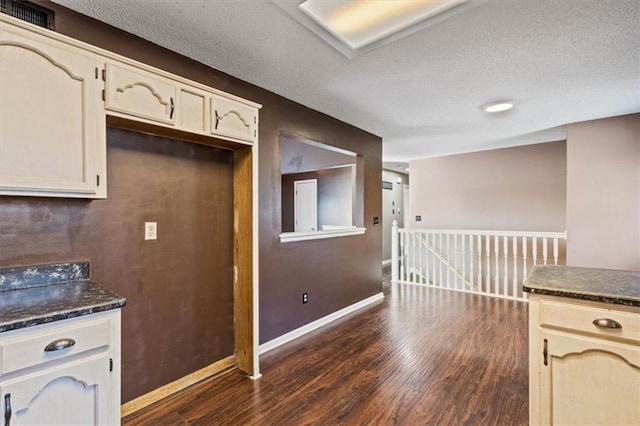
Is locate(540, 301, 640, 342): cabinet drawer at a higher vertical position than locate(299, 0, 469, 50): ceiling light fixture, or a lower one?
lower

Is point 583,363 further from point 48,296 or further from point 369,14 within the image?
point 48,296

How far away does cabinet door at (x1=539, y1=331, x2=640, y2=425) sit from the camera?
52.1 inches

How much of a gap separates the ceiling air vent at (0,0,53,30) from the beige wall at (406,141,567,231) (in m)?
6.01

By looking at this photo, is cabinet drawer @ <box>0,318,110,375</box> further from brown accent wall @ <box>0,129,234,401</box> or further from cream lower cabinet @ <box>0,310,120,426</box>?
brown accent wall @ <box>0,129,234,401</box>

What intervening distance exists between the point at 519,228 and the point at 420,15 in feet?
15.9

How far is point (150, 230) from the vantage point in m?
2.05

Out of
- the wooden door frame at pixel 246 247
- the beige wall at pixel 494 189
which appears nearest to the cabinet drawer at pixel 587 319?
the wooden door frame at pixel 246 247

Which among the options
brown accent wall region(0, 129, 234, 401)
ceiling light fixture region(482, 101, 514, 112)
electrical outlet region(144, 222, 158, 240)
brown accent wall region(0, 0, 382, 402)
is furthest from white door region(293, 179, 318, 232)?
electrical outlet region(144, 222, 158, 240)

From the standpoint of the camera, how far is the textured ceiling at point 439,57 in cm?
169

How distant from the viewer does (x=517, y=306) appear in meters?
4.03

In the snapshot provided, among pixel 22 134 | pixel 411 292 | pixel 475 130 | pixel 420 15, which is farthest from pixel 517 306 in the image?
pixel 22 134

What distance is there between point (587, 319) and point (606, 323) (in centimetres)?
6

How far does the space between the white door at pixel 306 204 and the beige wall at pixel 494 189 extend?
2.09 m

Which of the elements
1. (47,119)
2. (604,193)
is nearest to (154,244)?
(47,119)
